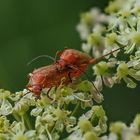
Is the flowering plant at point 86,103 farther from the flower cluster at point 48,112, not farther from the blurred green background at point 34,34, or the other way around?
the blurred green background at point 34,34

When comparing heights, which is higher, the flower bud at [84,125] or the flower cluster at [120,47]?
the flower cluster at [120,47]

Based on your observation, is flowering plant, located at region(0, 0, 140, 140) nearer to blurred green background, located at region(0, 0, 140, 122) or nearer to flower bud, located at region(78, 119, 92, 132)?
flower bud, located at region(78, 119, 92, 132)

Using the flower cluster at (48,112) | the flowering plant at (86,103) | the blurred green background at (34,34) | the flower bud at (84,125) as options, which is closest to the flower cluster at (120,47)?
the flowering plant at (86,103)

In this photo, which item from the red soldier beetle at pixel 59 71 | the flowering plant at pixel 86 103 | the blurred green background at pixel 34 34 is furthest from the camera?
the blurred green background at pixel 34 34

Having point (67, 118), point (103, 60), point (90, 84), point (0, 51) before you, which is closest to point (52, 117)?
point (67, 118)

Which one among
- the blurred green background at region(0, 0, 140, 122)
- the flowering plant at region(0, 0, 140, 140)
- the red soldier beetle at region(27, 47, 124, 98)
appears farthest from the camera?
the blurred green background at region(0, 0, 140, 122)

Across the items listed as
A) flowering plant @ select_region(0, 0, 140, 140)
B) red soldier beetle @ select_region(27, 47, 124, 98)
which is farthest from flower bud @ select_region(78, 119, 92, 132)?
red soldier beetle @ select_region(27, 47, 124, 98)
